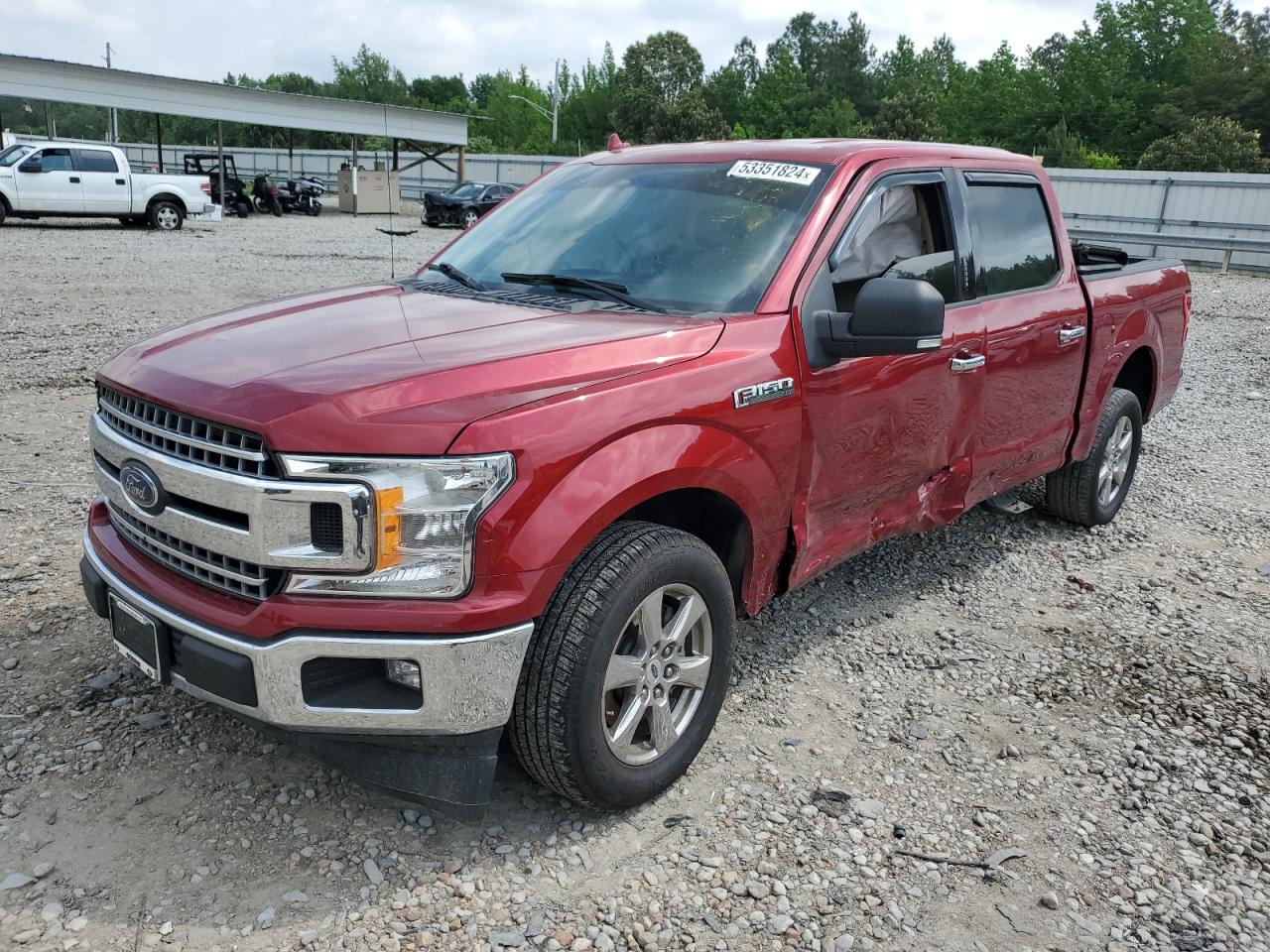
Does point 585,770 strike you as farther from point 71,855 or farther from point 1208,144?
point 1208,144

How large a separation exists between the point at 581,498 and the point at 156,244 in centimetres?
2010

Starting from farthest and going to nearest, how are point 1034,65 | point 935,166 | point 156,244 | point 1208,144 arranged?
point 1034,65, point 1208,144, point 156,244, point 935,166

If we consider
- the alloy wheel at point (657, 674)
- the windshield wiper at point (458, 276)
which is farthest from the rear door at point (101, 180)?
the alloy wheel at point (657, 674)

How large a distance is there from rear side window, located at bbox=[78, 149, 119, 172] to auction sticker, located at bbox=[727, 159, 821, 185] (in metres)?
22.5

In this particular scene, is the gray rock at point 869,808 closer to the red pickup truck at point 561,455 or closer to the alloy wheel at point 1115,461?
the red pickup truck at point 561,455

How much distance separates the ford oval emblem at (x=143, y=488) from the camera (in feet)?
8.67

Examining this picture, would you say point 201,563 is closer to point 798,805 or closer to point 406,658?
point 406,658

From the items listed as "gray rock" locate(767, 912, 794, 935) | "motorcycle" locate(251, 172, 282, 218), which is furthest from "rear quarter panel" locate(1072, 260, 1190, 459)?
"motorcycle" locate(251, 172, 282, 218)

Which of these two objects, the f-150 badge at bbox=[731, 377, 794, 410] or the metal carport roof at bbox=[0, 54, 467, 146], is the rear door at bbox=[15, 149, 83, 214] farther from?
the f-150 badge at bbox=[731, 377, 794, 410]

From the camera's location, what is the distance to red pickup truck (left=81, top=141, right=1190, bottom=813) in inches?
94.9

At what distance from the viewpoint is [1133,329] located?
17.6 ft

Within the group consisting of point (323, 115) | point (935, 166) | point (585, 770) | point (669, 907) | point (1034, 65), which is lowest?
point (669, 907)

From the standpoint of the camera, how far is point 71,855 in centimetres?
271

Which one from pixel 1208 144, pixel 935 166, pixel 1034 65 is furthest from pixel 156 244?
pixel 1034 65
